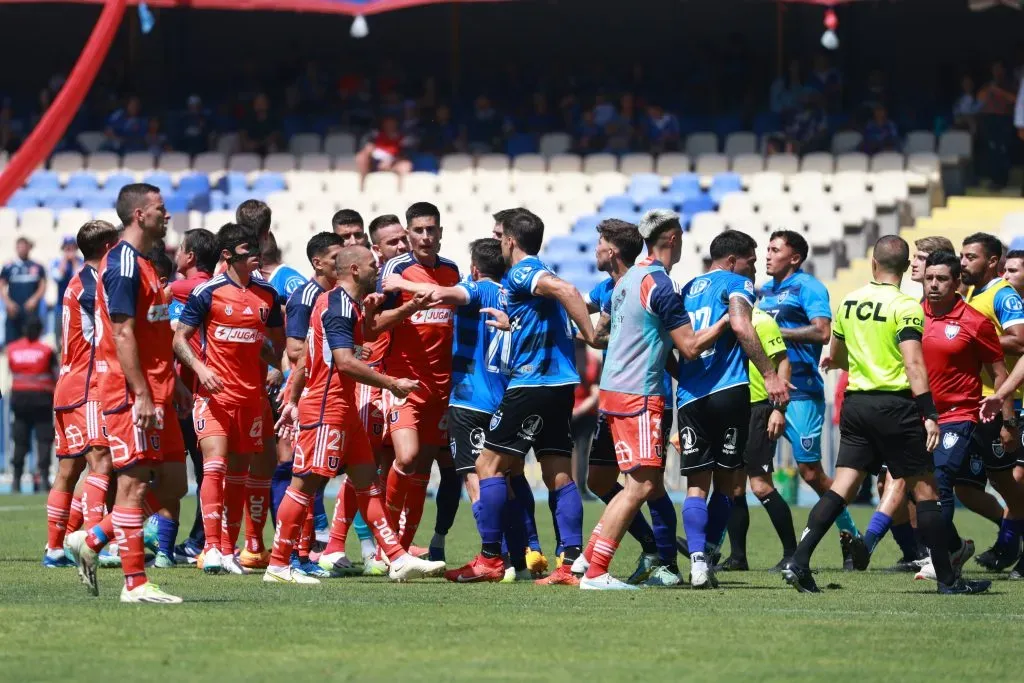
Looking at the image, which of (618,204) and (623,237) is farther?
(618,204)

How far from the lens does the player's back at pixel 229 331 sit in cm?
1136

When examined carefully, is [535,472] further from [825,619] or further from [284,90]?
[284,90]

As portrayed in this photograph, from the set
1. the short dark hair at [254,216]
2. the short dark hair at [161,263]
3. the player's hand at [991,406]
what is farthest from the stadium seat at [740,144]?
the player's hand at [991,406]

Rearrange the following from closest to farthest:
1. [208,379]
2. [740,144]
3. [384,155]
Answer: [208,379], [740,144], [384,155]

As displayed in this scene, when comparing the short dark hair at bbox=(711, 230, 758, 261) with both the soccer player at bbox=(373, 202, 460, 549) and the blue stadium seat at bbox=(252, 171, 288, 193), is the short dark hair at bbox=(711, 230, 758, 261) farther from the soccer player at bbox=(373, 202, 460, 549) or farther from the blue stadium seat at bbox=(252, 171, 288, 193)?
the blue stadium seat at bbox=(252, 171, 288, 193)

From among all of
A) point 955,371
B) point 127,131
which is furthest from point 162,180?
point 955,371

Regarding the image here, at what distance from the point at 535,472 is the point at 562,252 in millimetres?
5331

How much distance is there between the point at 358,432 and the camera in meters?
10.6

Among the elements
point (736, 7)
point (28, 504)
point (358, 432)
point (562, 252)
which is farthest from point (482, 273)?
→ point (736, 7)

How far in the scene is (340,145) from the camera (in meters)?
30.0

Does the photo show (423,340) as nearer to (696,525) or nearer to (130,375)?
(696,525)

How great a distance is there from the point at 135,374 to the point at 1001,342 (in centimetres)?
578

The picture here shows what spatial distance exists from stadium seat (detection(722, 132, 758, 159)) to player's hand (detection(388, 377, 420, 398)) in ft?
59.4

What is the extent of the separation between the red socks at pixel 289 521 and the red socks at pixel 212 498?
1092 mm
